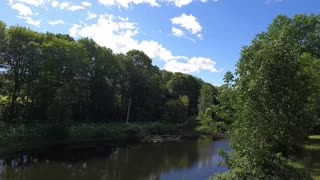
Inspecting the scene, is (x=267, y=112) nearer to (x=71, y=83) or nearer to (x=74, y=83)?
(x=71, y=83)

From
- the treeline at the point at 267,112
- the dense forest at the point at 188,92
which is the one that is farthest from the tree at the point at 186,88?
the treeline at the point at 267,112

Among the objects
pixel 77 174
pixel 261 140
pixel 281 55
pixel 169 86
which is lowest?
pixel 77 174

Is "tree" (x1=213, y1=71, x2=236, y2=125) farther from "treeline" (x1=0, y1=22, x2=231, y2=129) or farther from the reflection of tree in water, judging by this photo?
"treeline" (x1=0, y1=22, x2=231, y2=129)

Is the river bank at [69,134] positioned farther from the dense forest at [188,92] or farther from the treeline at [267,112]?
the treeline at [267,112]

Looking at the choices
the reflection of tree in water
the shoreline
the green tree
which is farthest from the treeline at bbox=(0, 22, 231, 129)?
the reflection of tree in water

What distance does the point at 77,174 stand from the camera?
22469 mm

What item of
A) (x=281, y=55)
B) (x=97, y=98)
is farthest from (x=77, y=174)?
(x=97, y=98)

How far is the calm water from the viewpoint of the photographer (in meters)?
22.4

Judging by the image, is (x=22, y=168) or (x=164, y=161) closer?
(x=22, y=168)

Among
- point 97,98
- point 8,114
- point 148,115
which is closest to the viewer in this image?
point 8,114

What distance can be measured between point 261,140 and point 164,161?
19.1 m

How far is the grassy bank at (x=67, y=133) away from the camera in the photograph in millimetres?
32469

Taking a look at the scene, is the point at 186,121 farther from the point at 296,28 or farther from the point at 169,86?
the point at 296,28

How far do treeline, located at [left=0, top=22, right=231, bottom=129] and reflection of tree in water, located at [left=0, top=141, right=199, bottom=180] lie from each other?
25.0ft
